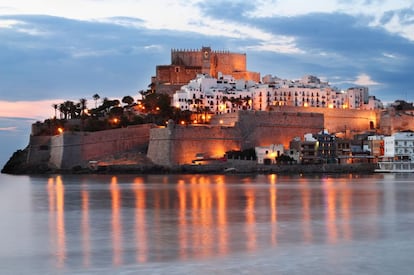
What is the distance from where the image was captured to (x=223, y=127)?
3306 centimetres

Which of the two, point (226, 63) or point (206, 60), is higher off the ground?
point (206, 60)

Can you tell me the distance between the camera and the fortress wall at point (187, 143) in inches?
1255

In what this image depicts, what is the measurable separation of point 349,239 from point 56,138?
90.5ft

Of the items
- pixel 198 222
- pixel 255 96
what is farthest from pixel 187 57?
pixel 198 222

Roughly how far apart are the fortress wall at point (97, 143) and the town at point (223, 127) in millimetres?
50

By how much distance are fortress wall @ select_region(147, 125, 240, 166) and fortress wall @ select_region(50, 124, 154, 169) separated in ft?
3.84

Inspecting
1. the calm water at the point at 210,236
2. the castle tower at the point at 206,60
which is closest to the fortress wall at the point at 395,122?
the castle tower at the point at 206,60

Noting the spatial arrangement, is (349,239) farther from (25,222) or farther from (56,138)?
(56,138)

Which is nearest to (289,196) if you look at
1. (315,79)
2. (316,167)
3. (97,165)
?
(316,167)

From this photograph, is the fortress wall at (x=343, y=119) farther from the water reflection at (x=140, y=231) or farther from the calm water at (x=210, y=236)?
the water reflection at (x=140, y=231)

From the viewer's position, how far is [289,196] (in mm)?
16922

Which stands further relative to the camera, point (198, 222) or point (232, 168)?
point (232, 168)

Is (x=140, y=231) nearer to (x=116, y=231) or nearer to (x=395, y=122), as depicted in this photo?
(x=116, y=231)

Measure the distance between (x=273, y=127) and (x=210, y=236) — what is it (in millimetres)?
24982
